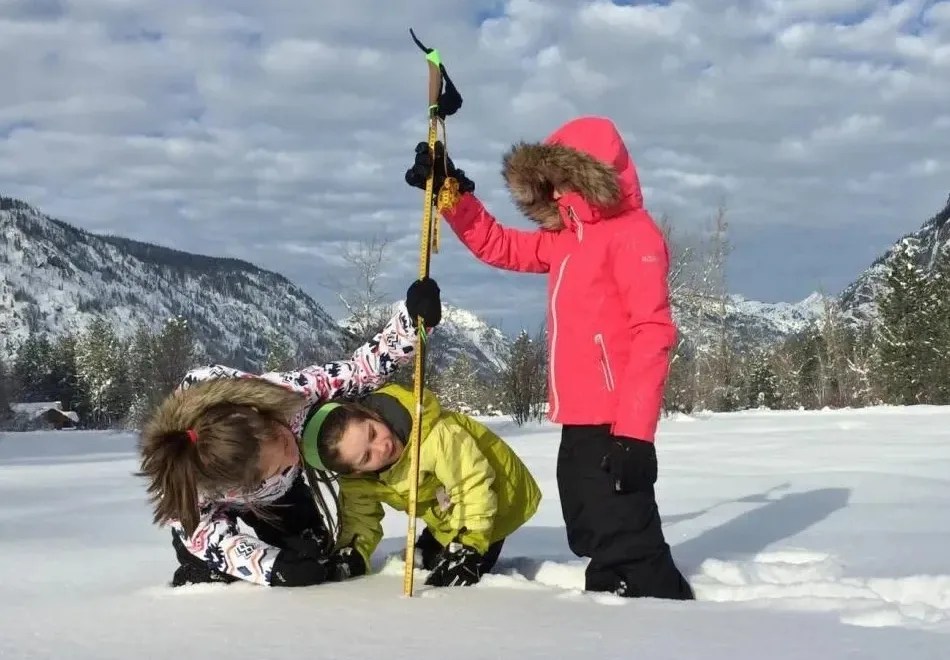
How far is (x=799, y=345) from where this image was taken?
174ft

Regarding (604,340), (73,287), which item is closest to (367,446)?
(604,340)

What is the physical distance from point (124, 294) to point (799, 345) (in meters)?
159

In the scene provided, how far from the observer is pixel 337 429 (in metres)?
3.01

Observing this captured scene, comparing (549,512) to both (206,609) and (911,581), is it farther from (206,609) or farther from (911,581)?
(206,609)

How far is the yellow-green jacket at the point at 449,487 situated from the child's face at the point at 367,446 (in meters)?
0.06

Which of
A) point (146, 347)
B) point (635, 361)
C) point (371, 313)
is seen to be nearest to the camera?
point (635, 361)

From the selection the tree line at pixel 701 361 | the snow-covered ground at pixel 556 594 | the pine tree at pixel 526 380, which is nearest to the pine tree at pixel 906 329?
the tree line at pixel 701 361

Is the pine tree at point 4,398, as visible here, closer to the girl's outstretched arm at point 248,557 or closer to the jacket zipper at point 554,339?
the girl's outstretched arm at point 248,557

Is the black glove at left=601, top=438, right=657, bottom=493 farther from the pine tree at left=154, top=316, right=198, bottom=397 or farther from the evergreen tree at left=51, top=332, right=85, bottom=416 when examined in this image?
the evergreen tree at left=51, top=332, right=85, bottom=416

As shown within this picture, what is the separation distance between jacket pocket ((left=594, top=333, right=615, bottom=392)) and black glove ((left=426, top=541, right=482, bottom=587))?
0.79 m

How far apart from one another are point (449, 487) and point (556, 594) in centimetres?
61

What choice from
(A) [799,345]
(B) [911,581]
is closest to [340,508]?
(B) [911,581]

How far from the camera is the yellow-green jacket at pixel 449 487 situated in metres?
3.04

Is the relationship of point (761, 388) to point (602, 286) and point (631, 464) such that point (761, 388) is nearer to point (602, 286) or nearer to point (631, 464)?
point (602, 286)
